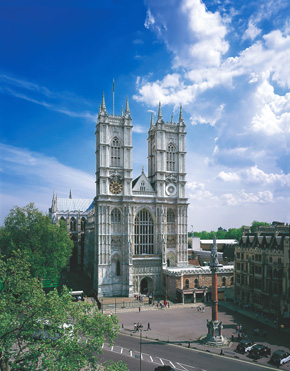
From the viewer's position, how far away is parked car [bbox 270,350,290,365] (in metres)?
33.9

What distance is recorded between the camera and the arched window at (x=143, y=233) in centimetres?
7138

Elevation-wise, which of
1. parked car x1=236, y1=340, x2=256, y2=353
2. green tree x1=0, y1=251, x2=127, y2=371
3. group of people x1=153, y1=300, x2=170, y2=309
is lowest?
group of people x1=153, y1=300, x2=170, y2=309

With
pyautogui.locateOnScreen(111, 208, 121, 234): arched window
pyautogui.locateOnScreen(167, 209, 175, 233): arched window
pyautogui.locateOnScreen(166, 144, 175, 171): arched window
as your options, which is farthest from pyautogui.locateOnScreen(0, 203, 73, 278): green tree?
pyautogui.locateOnScreen(166, 144, 175, 171): arched window

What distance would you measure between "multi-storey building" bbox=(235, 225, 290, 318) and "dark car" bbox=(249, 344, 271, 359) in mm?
13140

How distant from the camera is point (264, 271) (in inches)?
2210

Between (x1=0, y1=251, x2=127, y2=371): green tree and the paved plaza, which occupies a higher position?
(x1=0, y1=251, x2=127, y2=371): green tree

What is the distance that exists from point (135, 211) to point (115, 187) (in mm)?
7147

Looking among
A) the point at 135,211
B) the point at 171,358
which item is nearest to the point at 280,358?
the point at 171,358

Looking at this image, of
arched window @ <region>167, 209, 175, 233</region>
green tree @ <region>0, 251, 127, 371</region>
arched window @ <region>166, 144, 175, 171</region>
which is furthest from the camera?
arched window @ <region>166, 144, 175, 171</region>

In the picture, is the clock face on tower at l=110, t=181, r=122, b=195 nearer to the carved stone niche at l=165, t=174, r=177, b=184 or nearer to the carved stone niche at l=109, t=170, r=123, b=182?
the carved stone niche at l=109, t=170, r=123, b=182

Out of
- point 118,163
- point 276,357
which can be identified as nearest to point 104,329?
point 276,357

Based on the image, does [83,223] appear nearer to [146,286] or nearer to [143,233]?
[143,233]

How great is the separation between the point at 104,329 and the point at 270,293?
3972 centimetres

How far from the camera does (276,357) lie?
3431 centimetres
